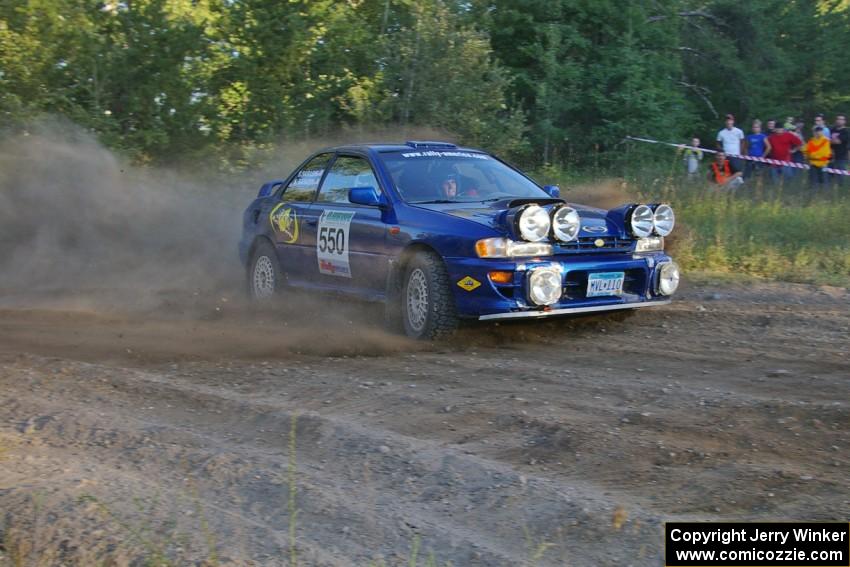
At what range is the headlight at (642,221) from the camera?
8102 mm

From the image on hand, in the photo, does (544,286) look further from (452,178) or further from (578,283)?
(452,178)

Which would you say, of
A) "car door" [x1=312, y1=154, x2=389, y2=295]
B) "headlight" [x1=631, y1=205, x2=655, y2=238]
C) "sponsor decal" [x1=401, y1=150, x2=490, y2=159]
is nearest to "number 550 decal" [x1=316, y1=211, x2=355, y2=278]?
"car door" [x1=312, y1=154, x2=389, y2=295]

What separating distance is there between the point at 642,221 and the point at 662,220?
0.97 feet

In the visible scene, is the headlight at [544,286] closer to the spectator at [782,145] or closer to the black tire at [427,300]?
the black tire at [427,300]

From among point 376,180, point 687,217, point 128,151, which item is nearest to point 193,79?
point 128,151

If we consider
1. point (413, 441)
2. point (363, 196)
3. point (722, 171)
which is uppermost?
point (722, 171)

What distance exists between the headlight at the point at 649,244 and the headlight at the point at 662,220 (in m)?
0.06

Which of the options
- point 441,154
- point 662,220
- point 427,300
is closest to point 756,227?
point 662,220

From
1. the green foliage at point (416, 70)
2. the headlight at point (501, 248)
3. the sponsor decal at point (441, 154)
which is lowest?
the headlight at point (501, 248)

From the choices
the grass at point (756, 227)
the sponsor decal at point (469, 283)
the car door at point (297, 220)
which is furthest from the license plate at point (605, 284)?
the grass at point (756, 227)

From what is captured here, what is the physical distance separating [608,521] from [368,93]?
16317 millimetres

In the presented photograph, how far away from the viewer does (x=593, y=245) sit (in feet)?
25.7

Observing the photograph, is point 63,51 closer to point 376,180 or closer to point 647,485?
point 376,180

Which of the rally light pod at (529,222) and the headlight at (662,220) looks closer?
the rally light pod at (529,222)
